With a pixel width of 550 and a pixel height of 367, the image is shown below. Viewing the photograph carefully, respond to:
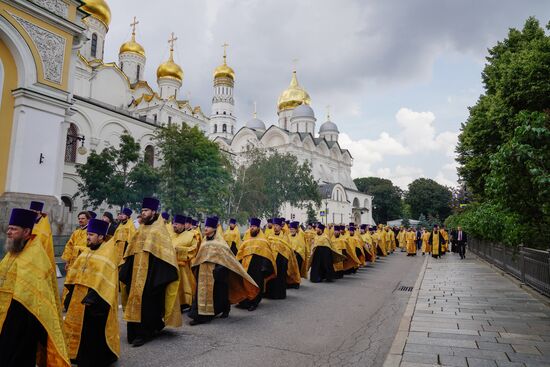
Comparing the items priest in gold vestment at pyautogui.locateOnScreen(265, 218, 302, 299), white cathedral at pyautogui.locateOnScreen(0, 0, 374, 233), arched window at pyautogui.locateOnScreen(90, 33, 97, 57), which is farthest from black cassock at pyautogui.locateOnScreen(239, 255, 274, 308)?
arched window at pyautogui.locateOnScreen(90, 33, 97, 57)

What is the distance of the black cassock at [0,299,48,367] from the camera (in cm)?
313

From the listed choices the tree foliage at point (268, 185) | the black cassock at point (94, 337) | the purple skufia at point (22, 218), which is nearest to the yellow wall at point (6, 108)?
the black cassock at point (94, 337)

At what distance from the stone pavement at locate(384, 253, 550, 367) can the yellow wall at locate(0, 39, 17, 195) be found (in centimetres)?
1336

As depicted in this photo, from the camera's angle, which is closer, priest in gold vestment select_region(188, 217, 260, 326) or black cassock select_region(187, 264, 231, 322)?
priest in gold vestment select_region(188, 217, 260, 326)

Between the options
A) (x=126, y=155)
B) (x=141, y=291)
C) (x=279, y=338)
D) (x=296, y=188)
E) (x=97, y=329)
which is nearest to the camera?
(x=97, y=329)

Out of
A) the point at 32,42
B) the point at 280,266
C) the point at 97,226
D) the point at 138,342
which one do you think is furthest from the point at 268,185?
the point at 97,226

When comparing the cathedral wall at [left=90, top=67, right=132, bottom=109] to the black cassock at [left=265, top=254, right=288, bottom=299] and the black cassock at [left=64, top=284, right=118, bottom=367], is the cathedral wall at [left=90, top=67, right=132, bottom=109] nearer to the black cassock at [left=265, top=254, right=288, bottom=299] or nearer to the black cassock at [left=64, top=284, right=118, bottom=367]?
the black cassock at [left=265, top=254, right=288, bottom=299]

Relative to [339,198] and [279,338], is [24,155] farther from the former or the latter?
[339,198]

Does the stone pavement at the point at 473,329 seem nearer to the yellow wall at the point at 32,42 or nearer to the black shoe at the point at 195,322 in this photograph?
the black shoe at the point at 195,322

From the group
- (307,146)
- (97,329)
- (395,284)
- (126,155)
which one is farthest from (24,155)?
(307,146)

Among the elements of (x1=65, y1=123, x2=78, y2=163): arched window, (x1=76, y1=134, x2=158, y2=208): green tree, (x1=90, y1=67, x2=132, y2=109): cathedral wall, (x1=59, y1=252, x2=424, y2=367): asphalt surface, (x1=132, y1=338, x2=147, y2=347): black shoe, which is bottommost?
(x1=59, y1=252, x2=424, y2=367): asphalt surface

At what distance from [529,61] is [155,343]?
551 inches

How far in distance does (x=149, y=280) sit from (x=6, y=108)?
39.0ft

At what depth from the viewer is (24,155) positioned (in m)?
13.6
